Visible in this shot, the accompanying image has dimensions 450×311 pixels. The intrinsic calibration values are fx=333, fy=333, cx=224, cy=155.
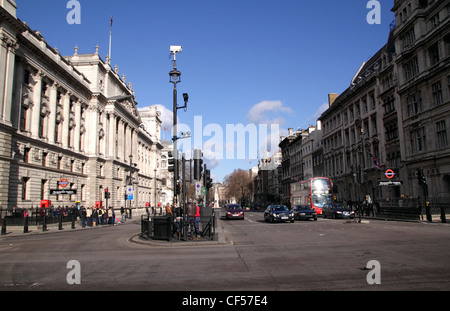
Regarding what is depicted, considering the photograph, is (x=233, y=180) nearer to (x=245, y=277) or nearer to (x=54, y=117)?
(x=54, y=117)

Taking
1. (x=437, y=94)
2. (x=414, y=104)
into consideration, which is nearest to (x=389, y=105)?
(x=414, y=104)

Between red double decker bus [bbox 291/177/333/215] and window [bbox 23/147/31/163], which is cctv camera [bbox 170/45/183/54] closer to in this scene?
red double decker bus [bbox 291/177/333/215]

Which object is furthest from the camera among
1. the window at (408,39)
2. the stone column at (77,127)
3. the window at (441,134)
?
the stone column at (77,127)

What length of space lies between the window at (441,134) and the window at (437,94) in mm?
2170

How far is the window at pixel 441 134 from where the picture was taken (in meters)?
33.8

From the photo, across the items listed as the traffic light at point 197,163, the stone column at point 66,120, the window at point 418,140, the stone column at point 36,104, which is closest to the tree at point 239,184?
the stone column at point 66,120

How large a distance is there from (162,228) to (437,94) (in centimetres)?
3329

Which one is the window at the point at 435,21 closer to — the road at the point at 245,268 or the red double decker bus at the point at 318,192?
the red double decker bus at the point at 318,192

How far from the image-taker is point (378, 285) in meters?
6.69

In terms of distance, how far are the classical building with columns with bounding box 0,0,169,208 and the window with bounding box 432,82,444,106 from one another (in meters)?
35.7

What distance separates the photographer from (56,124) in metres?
47.2

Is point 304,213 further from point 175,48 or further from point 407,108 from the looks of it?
point 175,48

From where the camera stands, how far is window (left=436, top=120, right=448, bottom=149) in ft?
111
